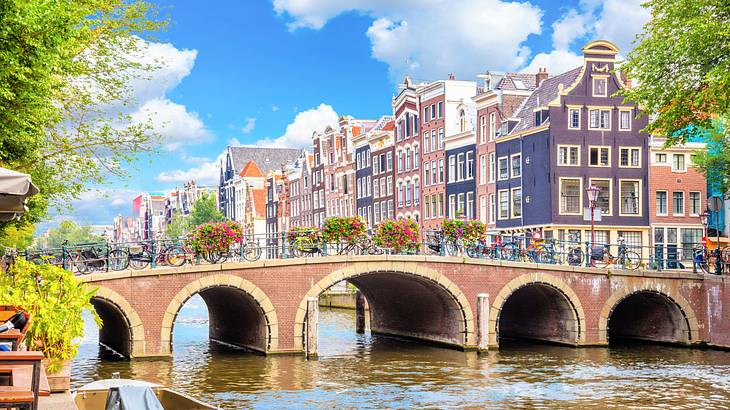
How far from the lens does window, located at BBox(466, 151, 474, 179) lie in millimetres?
56500

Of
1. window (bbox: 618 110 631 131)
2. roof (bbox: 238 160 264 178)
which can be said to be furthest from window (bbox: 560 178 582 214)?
roof (bbox: 238 160 264 178)

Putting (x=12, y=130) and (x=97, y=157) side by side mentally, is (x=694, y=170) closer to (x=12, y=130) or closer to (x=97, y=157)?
(x=97, y=157)

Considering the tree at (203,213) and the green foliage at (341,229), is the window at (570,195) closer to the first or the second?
the green foliage at (341,229)

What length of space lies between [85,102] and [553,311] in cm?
2012

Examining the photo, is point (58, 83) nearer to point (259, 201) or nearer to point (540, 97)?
point (540, 97)

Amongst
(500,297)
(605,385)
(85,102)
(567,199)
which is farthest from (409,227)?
(567,199)

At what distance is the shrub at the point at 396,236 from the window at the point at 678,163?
76.3 feet

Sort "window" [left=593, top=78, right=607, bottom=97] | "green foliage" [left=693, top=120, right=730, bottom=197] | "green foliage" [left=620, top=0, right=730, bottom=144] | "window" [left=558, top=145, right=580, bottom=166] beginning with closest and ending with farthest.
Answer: "green foliage" [left=620, top=0, right=730, bottom=144] < "green foliage" [left=693, top=120, right=730, bottom=197] < "window" [left=558, top=145, right=580, bottom=166] < "window" [left=593, top=78, right=607, bottom=97]

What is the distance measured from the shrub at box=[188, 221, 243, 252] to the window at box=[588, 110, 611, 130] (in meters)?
25.8

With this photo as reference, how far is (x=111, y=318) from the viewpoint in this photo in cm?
3506

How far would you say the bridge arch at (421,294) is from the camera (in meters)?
32.0

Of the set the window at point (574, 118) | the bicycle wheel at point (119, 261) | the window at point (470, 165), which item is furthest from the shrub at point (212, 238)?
the window at point (470, 165)

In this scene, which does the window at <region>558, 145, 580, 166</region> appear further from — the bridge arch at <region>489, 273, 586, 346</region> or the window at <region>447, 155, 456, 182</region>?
the bridge arch at <region>489, 273, 586, 346</region>

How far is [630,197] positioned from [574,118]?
531 centimetres
